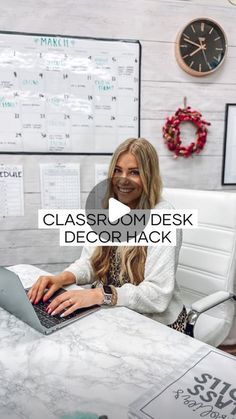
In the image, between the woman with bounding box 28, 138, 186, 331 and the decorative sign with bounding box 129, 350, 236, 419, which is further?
the woman with bounding box 28, 138, 186, 331

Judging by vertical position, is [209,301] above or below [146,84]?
below

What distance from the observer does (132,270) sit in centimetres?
142

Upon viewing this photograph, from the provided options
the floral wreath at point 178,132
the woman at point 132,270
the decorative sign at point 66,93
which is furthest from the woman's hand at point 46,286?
the floral wreath at point 178,132

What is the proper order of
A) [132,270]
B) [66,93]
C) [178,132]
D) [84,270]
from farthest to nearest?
[178,132] → [66,93] → [84,270] → [132,270]

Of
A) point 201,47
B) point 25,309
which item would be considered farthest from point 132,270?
point 201,47

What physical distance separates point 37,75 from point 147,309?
140 centimetres

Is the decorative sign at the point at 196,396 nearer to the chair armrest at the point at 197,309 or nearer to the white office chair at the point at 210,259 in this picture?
the chair armrest at the point at 197,309

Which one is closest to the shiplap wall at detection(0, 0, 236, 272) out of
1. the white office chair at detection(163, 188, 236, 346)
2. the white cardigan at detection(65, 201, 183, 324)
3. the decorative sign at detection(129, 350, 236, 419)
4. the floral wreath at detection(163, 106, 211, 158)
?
the floral wreath at detection(163, 106, 211, 158)

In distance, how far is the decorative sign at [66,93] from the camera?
1.92 meters

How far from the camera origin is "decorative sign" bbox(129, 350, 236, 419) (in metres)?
0.67

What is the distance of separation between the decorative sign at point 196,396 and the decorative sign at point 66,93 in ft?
4.91

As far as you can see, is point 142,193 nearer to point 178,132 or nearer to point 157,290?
point 157,290

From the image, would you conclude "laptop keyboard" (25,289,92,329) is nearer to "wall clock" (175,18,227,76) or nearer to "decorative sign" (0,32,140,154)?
"decorative sign" (0,32,140,154)

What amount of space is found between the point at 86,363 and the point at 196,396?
0.92 ft
